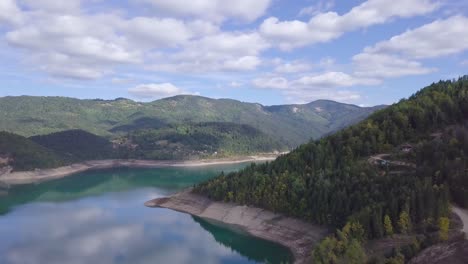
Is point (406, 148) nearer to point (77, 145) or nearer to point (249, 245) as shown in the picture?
point (249, 245)

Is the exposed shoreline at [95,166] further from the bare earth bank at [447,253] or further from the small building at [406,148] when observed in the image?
the bare earth bank at [447,253]

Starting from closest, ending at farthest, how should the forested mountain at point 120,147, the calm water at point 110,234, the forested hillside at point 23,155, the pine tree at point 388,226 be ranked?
the pine tree at point 388,226, the calm water at point 110,234, the forested hillside at point 23,155, the forested mountain at point 120,147

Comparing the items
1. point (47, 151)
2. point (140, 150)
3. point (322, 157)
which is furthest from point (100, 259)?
point (140, 150)

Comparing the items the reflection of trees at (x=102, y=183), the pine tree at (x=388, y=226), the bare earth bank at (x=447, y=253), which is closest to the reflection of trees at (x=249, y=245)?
the pine tree at (x=388, y=226)

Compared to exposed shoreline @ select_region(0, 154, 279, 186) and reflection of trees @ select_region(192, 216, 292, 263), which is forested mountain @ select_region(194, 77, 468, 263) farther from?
exposed shoreline @ select_region(0, 154, 279, 186)

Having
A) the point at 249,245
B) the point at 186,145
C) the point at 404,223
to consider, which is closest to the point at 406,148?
the point at 404,223

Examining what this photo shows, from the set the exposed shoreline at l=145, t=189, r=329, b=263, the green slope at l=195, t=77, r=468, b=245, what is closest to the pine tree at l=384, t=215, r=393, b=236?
the green slope at l=195, t=77, r=468, b=245
